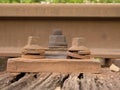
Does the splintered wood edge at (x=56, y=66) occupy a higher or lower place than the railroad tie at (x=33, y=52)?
lower

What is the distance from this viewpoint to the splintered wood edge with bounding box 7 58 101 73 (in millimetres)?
2338

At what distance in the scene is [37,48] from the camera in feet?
8.36

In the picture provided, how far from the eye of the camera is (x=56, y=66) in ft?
7.77

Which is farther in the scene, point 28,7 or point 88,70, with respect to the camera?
point 28,7

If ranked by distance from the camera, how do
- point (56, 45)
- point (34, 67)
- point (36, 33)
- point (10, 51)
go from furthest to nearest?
point (36, 33) → point (10, 51) → point (56, 45) → point (34, 67)

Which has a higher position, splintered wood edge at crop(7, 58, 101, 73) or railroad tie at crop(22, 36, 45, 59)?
railroad tie at crop(22, 36, 45, 59)

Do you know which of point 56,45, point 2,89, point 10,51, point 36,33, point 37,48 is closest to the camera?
point 2,89

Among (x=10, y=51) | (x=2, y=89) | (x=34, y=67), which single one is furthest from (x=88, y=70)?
(x=10, y=51)

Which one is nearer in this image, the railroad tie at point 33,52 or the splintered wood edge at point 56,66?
the splintered wood edge at point 56,66

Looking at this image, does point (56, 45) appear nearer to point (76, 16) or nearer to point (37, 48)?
point (37, 48)

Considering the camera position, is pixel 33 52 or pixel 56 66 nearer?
pixel 56 66

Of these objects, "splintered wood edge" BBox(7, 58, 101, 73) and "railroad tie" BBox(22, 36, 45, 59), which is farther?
"railroad tie" BBox(22, 36, 45, 59)

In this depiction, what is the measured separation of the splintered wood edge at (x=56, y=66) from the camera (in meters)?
2.34

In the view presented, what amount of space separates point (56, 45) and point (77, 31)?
68.6 inches
